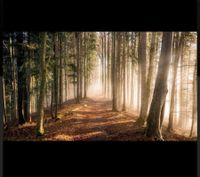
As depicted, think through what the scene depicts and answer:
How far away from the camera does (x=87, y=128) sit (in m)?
6.51

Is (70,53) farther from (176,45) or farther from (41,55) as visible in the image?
(176,45)

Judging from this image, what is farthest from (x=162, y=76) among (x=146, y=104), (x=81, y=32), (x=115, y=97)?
(x=81, y=32)

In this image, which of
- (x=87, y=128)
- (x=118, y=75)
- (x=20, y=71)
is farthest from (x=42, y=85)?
(x=118, y=75)

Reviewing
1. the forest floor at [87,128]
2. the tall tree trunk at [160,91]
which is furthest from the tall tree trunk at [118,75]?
the tall tree trunk at [160,91]

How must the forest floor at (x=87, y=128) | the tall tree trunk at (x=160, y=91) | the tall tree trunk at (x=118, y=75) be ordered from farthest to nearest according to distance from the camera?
the tall tree trunk at (x=118, y=75)
the tall tree trunk at (x=160, y=91)
the forest floor at (x=87, y=128)

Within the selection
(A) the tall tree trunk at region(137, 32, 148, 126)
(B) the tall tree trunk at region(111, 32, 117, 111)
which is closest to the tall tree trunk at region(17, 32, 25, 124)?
(B) the tall tree trunk at region(111, 32, 117, 111)

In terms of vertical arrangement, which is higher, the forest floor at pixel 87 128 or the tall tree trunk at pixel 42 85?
the tall tree trunk at pixel 42 85

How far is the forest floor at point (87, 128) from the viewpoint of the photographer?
627 cm

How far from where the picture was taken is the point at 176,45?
677 cm

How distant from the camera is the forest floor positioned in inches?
247

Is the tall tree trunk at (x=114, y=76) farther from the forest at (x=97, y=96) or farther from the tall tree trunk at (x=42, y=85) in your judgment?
the tall tree trunk at (x=42, y=85)

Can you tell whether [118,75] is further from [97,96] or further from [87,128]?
[87,128]

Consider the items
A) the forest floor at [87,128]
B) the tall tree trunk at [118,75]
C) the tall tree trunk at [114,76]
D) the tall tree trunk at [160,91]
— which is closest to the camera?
the forest floor at [87,128]
